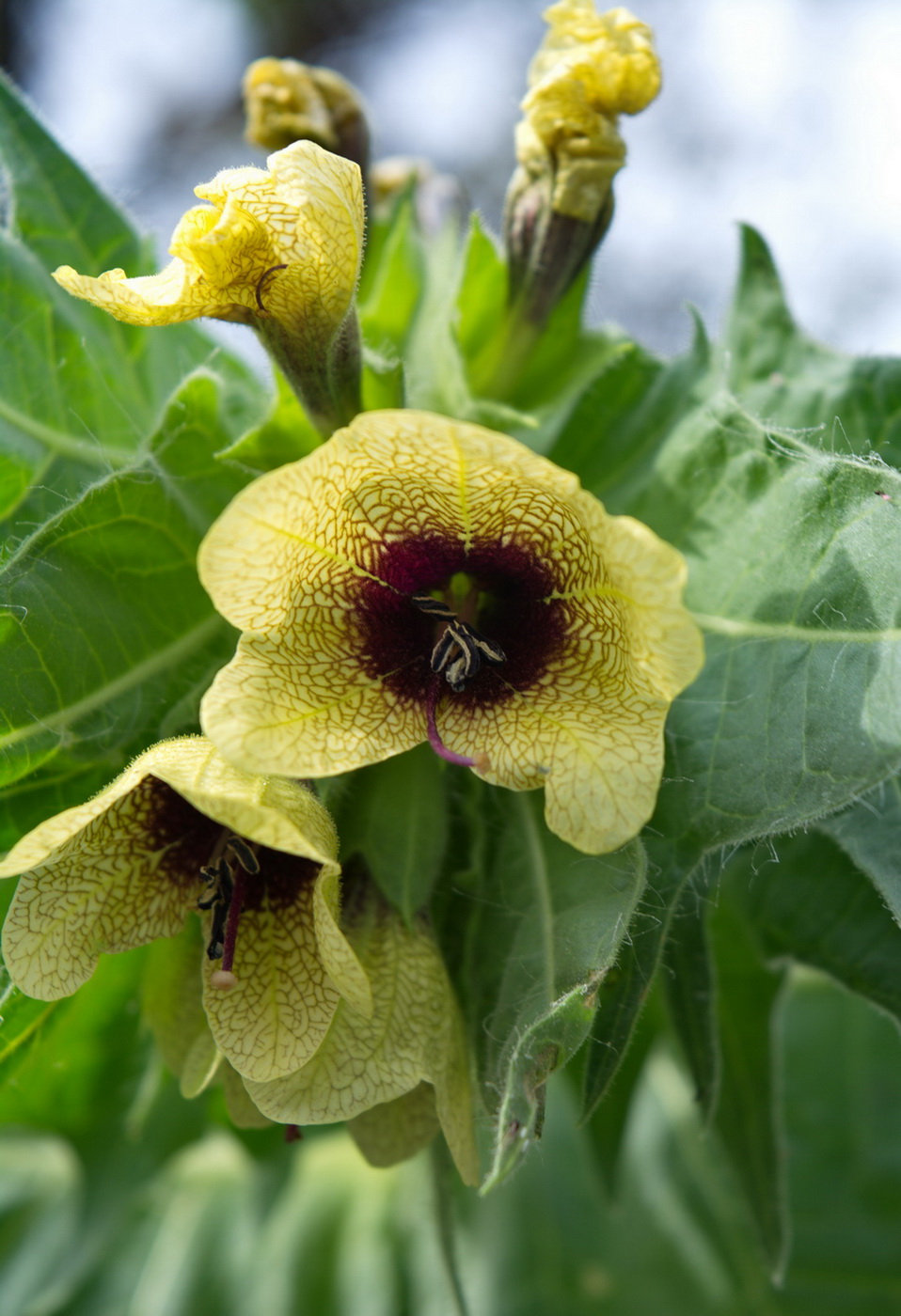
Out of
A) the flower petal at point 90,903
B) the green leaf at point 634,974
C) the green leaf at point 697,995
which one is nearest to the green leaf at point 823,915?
the green leaf at point 697,995

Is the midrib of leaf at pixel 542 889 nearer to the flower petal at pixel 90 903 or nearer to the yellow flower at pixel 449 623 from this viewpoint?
the yellow flower at pixel 449 623

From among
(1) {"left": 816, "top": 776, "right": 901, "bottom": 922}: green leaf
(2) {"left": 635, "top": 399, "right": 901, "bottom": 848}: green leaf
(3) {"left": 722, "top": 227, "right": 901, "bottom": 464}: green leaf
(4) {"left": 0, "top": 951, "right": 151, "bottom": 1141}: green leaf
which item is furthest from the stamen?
(3) {"left": 722, "top": 227, "right": 901, "bottom": 464}: green leaf

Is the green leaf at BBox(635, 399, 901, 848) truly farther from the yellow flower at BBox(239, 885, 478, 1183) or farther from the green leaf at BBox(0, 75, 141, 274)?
the green leaf at BBox(0, 75, 141, 274)

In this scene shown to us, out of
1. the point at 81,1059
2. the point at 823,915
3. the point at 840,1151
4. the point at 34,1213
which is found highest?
the point at 823,915

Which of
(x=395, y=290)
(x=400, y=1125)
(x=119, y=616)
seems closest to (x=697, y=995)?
(x=400, y=1125)

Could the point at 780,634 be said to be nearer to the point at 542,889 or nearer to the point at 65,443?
the point at 542,889

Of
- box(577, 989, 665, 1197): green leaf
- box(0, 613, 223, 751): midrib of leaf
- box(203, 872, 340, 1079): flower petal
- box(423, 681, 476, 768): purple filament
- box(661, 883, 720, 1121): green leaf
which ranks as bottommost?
box(577, 989, 665, 1197): green leaf
